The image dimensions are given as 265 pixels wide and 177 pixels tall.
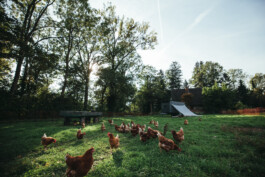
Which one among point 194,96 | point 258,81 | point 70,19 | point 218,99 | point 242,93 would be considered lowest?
point 218,99

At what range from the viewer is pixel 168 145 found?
3609mm

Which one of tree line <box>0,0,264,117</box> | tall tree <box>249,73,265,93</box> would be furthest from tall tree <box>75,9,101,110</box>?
tall tree <box>249,73,265,93</box>

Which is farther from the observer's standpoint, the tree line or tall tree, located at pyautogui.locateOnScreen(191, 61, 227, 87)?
tall tree, located at pyautogui.locateOnScreen(191, 61, 227, 87)

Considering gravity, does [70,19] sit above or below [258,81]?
above

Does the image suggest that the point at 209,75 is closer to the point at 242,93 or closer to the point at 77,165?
the point at 242,93

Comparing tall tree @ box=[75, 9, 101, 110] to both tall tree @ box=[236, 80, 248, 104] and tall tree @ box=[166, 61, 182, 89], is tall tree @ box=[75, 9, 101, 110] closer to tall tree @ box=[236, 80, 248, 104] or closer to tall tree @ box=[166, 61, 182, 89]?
tall tree @ box=[166, 61, 182, 89]

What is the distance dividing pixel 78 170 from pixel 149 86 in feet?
98.9

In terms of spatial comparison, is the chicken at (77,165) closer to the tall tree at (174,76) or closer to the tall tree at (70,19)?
the tall tree at (70,19)

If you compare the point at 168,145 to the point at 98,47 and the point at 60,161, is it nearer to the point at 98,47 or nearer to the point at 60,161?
the point at 60,161

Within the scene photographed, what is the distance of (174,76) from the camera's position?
4838 centimetres

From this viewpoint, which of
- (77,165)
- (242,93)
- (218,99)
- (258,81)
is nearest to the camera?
(77,165)

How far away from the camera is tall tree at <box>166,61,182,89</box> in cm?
4767

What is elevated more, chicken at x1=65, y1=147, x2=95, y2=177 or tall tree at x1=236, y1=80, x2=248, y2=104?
tall tree at x1=236, y1=80, x2=248, y2=104

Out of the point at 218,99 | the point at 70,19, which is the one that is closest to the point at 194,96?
the point at 218,99
